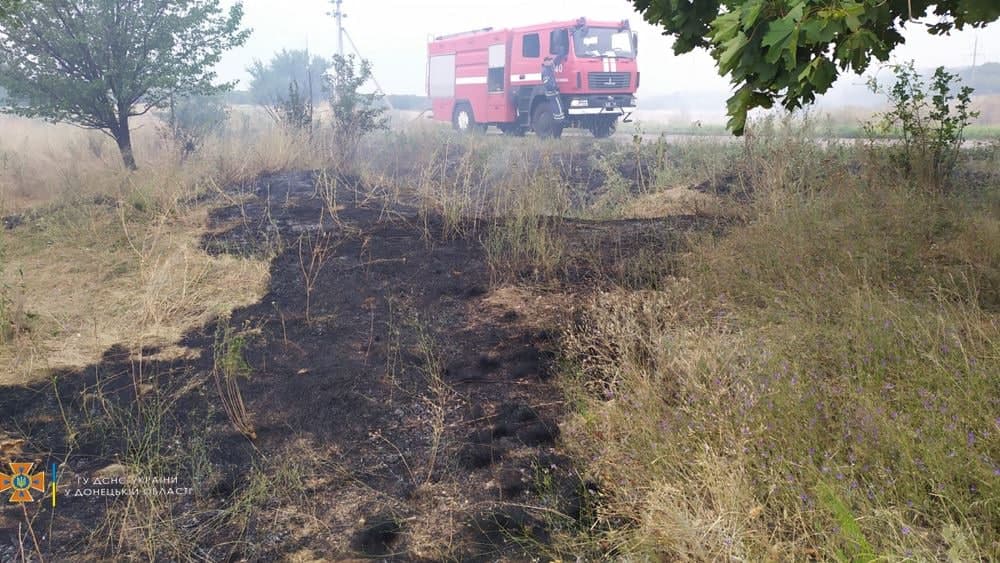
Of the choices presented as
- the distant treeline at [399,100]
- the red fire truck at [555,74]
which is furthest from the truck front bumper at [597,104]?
the distant treeline at [399,100]

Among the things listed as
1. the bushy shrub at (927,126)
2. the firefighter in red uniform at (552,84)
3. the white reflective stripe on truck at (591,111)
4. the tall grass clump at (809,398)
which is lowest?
the tall grass clump at (809,398)

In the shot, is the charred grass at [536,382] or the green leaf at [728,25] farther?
the green leaf at [728,25]

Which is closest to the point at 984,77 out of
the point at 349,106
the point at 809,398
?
the point at 349,106

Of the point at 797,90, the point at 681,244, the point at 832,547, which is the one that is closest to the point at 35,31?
the point at 681,244

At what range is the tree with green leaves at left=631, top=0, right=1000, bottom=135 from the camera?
2.66 meters

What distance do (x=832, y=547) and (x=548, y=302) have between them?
315 cm

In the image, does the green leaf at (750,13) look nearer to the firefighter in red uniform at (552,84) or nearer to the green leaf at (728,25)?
the green leaf at (728,25)

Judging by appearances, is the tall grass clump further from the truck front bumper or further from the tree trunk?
the truck front bumper

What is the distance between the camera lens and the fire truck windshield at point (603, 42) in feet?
53.0

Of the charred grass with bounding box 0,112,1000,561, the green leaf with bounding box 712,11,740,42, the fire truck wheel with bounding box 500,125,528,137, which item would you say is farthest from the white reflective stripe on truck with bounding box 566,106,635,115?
the green leaf with bounding box 712,11,740,42

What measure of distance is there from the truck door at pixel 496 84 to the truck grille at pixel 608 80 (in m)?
2.97

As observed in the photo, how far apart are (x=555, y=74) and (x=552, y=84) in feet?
0.78

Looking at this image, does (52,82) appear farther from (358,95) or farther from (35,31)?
(358,95)

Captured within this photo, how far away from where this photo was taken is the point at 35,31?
9.90m
